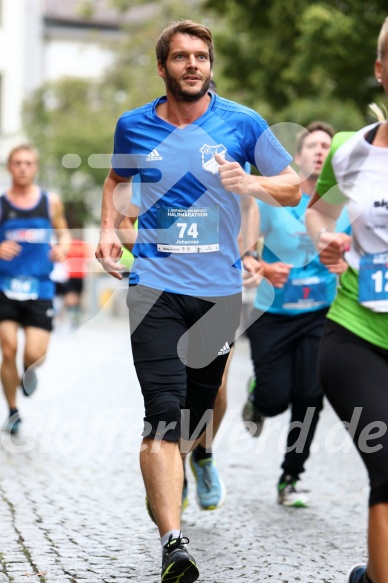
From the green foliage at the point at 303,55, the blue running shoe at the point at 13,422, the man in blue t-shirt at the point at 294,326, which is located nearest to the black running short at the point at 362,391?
the man in blue t-shirt at the point at 294,326

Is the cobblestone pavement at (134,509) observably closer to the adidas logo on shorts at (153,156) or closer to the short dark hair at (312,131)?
the adidas logo on shorts at (153,156)

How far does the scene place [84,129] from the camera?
133 ft

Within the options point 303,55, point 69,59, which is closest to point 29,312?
point 303,55

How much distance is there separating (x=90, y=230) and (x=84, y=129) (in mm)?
4184

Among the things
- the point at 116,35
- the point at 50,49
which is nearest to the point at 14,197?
the point at 50,49

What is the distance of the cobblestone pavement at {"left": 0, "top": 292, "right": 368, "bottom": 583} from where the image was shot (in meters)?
5.03

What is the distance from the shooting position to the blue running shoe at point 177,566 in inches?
166

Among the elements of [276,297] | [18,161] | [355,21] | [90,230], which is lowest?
[90,230]

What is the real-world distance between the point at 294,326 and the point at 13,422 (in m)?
2.83

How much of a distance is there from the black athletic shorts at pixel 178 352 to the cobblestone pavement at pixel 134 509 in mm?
668

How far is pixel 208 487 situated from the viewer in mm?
6117

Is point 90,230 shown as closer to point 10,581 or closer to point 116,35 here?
point 116,35

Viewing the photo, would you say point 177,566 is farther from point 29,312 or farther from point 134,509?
point 29,312

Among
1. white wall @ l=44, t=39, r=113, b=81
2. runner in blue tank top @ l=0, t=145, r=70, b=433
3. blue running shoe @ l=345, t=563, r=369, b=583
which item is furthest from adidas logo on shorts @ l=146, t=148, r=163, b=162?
white wall @ l=44, t=39, r=113, b=81
